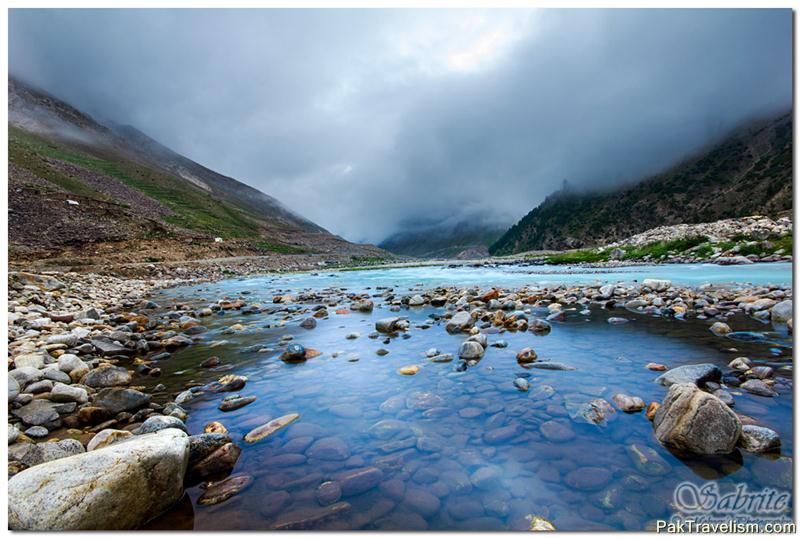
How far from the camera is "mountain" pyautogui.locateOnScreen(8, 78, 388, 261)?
42219 millimetres

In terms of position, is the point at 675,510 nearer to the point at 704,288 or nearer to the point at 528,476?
the point at 528,476

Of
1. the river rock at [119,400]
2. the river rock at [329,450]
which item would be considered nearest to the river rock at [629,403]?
the river rock at [329,450]

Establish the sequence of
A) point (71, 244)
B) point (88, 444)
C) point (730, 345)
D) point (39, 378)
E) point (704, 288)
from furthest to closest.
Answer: point (71, 244) < point (704, 288) < point (730, 345) < point (39, 378) < point (88, 444)

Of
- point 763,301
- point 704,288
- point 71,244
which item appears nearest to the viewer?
point 763,301

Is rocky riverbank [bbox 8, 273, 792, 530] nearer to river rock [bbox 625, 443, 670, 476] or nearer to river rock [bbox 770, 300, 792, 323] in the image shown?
river rock [bbox 770, 300, 792, 323]

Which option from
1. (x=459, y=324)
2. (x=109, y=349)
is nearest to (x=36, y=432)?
(x=109, y=349)

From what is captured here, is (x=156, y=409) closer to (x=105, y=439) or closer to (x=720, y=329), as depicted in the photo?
(x=105, y=439)

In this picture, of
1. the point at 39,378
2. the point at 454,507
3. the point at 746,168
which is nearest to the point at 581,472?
the point at 454,507

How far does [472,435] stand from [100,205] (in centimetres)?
6684

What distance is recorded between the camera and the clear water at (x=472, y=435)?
303 centimetres

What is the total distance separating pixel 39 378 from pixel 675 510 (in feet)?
28.3

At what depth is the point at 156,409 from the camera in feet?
16.9

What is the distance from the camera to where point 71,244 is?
131 feet

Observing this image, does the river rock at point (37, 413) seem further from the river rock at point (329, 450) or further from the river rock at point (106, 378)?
the river rock at point (329, 450)
